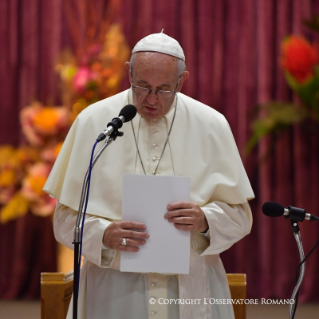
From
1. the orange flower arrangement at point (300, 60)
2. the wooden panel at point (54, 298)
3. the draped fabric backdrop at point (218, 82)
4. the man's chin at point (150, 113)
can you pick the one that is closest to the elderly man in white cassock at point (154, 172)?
the man's chin at point (150, 113)

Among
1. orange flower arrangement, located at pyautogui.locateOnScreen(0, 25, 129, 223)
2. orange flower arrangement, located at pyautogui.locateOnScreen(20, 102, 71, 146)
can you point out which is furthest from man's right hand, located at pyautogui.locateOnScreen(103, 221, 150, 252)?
orange flower arrangement, located at pyautogui.locateOnScreen(20, 102, 71, 146)

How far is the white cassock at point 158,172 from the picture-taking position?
240cm

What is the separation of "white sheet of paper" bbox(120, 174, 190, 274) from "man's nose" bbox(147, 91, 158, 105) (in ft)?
1.34

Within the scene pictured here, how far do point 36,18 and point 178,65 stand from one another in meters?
3.74

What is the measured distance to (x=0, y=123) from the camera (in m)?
5.82

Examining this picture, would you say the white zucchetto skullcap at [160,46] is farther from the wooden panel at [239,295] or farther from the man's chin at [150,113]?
the wooden panel at [239,295]

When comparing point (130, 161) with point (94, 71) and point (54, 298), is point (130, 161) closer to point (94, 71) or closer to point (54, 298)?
point (54, 298)

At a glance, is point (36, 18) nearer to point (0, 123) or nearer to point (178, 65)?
point (0, 123)

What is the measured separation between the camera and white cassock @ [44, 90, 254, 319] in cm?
240

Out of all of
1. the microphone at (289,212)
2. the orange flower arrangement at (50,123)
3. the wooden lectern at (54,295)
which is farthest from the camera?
the orange flower arrangement at (50,123)

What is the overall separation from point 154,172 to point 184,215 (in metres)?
0.41

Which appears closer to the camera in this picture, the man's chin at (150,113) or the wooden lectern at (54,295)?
the man's chin at (150,113)

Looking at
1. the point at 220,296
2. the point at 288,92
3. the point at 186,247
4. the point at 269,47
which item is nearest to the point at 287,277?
the point at 288,92

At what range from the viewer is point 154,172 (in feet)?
8.45
